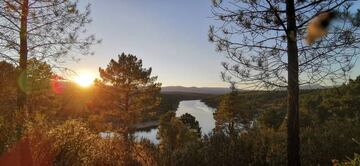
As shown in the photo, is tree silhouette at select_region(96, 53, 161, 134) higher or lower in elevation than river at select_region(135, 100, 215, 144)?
higher

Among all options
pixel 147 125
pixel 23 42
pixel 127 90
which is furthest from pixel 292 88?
pixel 147 125

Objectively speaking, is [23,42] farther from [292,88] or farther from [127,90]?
[127,90]

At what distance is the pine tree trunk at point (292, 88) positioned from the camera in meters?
Answer: 7.85

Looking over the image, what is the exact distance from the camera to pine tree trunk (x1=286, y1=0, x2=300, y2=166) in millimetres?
7852

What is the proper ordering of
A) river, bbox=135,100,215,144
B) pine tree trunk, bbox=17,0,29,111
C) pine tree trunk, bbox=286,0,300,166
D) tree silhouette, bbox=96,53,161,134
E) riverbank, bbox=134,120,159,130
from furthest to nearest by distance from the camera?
riverbank, bbox=134,120,159,130 < river, bbox=135,100,215,144 < tree silhouette, bbox=96,53,161,134 < pine tree trunk, bbox=17,0,29,111 < pine tree trunk, bbox=286,0,300,166

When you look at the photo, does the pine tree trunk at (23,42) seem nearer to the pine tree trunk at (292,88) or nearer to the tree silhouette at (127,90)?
the pine tree trunk at (292,88)

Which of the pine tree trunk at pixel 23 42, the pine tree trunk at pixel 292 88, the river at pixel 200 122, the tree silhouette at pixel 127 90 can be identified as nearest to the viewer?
the pine tree trunk at pixel 292 88

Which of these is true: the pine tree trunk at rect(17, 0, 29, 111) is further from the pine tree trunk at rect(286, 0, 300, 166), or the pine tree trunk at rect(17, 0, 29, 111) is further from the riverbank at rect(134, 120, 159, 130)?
the riverbank at rect(134, 120, 159, 130)

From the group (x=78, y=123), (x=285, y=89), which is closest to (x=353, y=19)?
(x=285, y=89)

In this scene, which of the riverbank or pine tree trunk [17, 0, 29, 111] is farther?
the riverbank

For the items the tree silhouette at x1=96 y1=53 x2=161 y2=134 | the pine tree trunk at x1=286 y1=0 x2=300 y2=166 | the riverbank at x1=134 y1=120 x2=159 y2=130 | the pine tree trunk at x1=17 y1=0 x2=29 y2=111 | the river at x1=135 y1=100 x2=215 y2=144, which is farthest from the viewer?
the riverbank at x1=134 y1=120 x2=159 y2=130

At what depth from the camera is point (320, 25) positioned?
25.6 ft

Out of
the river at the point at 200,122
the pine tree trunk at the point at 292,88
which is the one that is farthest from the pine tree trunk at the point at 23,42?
the river at the point at 200,122

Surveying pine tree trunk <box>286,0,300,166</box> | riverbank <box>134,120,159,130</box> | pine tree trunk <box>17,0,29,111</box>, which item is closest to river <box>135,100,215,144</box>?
riverbank <box>134,120,159,130</box>
